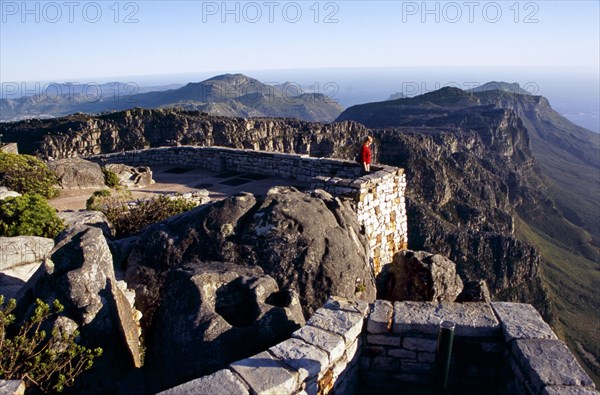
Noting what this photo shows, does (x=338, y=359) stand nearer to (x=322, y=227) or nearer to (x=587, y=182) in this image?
(x=322, y=227)

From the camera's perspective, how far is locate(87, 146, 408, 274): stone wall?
11453mm

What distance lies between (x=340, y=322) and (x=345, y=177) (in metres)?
9.10

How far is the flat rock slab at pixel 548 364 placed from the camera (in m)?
4.59

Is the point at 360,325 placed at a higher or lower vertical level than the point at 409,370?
higher

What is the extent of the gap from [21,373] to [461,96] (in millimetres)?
196614

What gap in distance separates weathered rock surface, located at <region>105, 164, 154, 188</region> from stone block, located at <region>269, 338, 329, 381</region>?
12.8 m

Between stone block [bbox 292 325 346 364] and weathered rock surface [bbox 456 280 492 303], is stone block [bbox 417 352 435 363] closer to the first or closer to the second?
stone block [bbox 292 325 346 364]

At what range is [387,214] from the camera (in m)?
12.5

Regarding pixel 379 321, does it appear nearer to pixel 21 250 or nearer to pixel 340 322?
pixel 340 322

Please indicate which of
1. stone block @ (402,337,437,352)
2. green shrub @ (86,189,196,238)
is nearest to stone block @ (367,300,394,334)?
stone block @ (402,337,437,352)

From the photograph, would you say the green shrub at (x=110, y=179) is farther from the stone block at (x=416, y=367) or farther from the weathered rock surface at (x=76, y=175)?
the stone block at (x=416, y=367)

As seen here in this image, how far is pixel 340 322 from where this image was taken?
513 centimetres

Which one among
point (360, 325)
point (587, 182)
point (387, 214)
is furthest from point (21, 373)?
point (587, 182)

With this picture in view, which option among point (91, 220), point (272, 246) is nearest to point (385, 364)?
point (272, 246)
